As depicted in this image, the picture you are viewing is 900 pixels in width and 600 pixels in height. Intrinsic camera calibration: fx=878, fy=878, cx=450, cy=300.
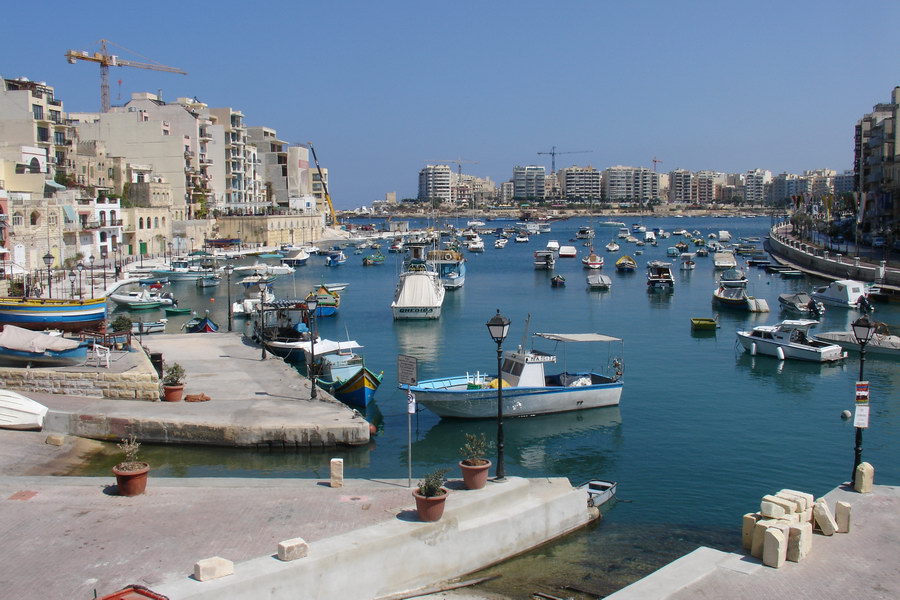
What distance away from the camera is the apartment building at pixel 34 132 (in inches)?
2928

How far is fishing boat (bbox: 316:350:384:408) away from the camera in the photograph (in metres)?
27.3

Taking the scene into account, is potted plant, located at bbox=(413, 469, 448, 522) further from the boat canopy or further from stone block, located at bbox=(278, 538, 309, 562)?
the boat canopy

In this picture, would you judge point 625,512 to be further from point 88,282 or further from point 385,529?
point 88,282

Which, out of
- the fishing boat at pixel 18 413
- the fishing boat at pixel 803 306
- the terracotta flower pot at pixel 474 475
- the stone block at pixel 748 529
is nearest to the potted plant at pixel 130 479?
the terracotta flower pot at pixel 474 475

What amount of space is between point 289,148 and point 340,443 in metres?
127

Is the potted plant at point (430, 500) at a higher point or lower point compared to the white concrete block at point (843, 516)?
higher

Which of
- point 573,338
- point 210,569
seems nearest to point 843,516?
point 210,569

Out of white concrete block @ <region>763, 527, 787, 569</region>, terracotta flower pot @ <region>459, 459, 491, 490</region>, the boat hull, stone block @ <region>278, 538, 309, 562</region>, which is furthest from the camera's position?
the boat hull

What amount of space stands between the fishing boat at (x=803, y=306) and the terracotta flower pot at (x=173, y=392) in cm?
4058

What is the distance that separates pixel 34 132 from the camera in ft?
262

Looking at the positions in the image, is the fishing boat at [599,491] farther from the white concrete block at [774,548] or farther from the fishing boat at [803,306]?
the fishing boat at [803,306]

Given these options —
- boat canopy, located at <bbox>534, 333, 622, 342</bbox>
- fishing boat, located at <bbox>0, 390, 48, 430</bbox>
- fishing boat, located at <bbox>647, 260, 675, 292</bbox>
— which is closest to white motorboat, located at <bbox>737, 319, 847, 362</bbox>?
boat canopy, located at <bbox>534, 333, 622, 342</bbox>

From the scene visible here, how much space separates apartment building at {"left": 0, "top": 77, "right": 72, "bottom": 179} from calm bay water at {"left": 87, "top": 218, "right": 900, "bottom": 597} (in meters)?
33.7

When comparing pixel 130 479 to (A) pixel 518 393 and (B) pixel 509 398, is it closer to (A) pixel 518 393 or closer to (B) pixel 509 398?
(B) pixel 509 398
